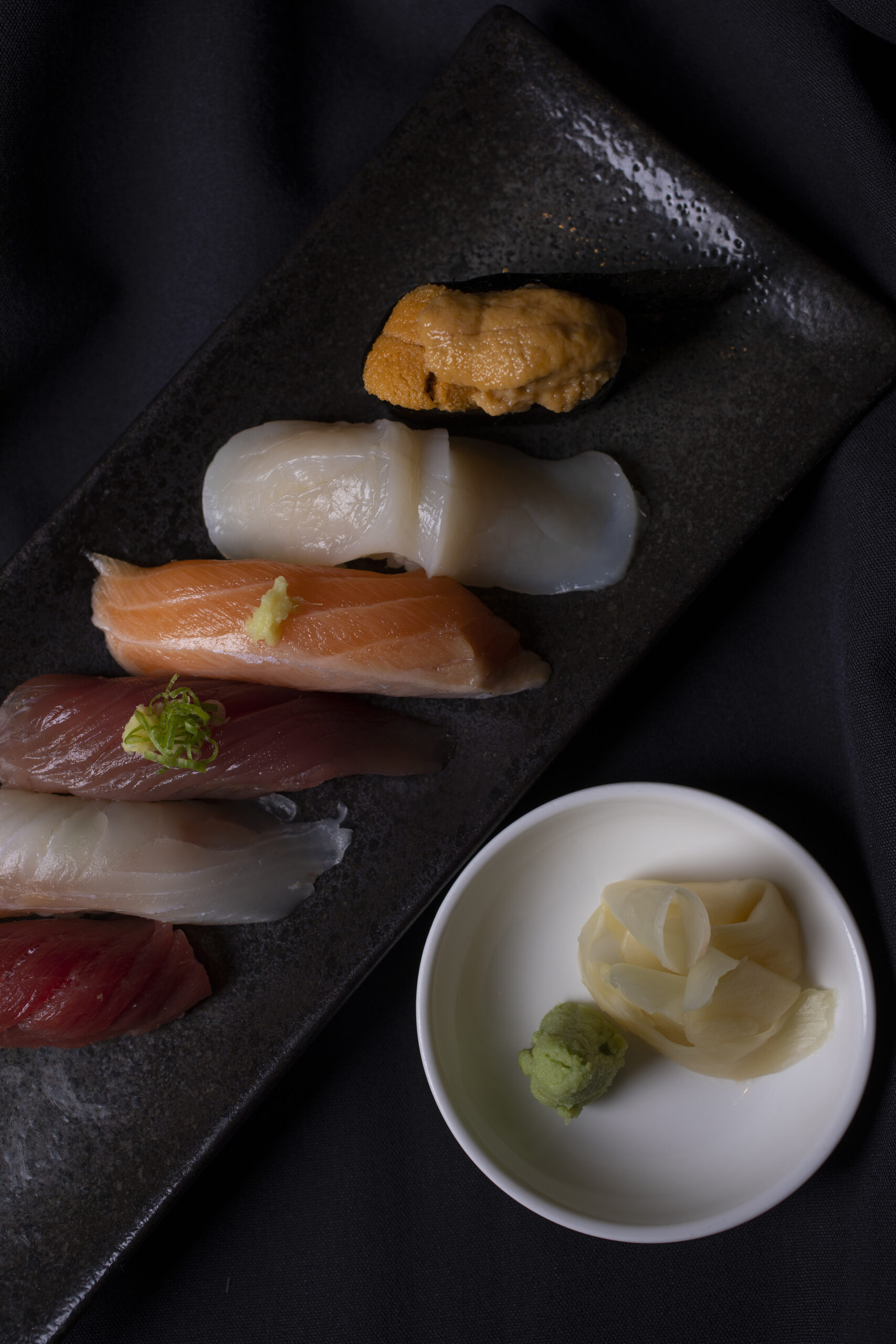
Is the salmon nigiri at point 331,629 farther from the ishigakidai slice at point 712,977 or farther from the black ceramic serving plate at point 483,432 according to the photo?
the ishigakidai slice at point 712,977

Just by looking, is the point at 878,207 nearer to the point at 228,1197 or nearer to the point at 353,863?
the point at 353,863

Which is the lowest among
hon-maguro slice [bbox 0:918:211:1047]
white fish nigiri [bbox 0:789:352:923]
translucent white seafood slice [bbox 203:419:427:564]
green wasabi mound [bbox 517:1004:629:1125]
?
hon-maguro slice [bbox 0:918:211:1047]

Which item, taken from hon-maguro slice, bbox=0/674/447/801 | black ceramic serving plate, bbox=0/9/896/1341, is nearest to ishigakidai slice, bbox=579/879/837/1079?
black ceramic serving plate, bbox=0/9/896/1341

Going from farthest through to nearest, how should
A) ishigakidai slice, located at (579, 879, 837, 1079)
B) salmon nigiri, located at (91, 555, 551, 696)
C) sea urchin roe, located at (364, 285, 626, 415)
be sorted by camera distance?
1. salmon nigiri, located at (91, 555, 551, 696)
2. sea urchin roe, located at (364, 285, 626, 415)
3. ishigakidai slice, located at (579, 879, 837, 1079)

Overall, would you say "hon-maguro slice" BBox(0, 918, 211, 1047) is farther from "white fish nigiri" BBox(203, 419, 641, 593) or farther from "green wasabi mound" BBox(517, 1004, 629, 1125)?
"white fish nigiri" BBox(203, 419, 641, 593)

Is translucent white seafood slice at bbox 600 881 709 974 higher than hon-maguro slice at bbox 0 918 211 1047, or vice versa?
translucent white seafood slice at bbox 600 881 709 974

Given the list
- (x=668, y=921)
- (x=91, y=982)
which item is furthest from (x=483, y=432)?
(x=91, y=982)
